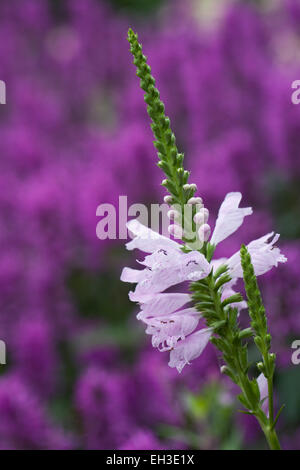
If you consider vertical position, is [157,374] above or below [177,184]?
below

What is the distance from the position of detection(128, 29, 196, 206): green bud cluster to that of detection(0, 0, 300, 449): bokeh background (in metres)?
0.47

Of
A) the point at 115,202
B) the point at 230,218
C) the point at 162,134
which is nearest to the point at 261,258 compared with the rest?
the point at 230,218

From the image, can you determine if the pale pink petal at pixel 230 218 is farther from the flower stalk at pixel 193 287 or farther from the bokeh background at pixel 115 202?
the bokeh background at pixel 115 202

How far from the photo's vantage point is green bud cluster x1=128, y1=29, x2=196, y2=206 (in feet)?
2.08

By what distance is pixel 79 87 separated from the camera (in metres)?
3.00

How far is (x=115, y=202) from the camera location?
178 cm

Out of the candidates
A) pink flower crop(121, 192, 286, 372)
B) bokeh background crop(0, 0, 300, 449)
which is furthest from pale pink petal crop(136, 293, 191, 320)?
bokeh background crop(0, 0, 300, 449)

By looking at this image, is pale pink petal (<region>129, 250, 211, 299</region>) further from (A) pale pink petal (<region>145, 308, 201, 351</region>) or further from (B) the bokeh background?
(B) the bokeh background

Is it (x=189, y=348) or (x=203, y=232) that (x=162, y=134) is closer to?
(x=203, y=232)

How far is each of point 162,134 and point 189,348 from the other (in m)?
0.20

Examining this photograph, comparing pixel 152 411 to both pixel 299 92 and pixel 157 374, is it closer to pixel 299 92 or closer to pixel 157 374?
pixel 157 374

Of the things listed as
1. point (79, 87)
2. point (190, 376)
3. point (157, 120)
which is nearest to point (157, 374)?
point (190, 376)

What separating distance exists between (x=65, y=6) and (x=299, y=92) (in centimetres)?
211

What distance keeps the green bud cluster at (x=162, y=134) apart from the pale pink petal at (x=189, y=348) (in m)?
0.13
